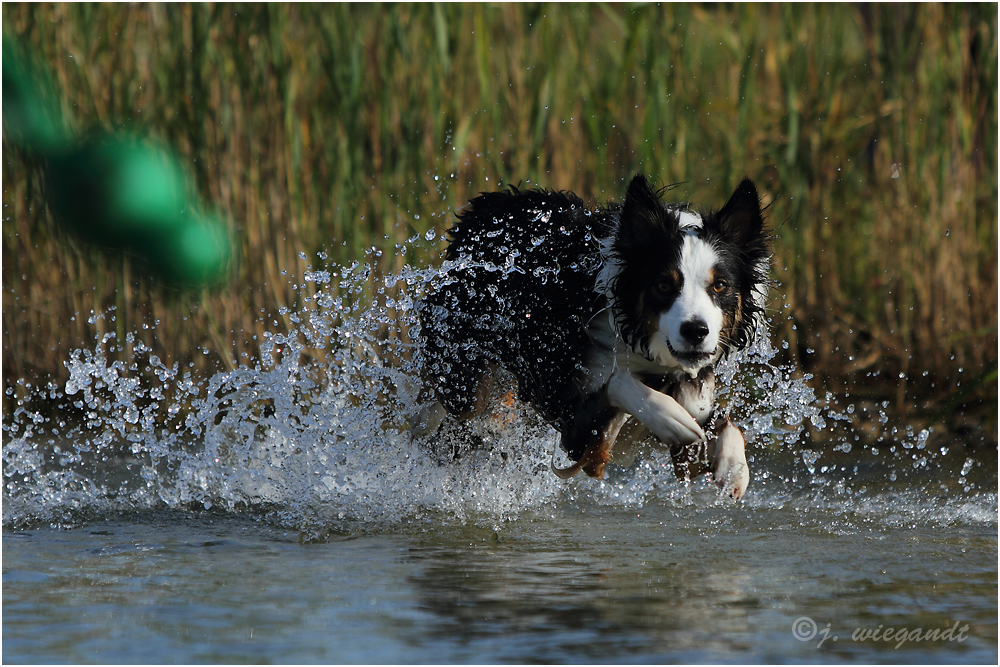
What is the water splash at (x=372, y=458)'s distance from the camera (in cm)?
434

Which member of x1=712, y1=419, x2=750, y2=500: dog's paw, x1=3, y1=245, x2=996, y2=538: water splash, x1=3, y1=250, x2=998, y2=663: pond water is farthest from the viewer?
x1=3, y1=245, x2=996, y2=538: water splash

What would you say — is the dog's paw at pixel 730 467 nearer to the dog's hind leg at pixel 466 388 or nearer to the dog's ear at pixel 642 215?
the dog's ear at pixel 642 215

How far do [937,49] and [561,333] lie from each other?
281cm

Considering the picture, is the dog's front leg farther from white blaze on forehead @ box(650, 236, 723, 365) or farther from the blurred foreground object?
the blurred foreground object

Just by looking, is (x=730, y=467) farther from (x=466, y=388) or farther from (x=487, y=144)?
(x=487, y=144)

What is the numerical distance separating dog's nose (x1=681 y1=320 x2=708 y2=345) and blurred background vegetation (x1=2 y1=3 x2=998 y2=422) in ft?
7.68

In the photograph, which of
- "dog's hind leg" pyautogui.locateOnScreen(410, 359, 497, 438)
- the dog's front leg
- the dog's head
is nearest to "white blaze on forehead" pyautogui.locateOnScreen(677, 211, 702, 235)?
the dog's head

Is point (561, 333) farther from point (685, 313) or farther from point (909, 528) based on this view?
point (909, 528)

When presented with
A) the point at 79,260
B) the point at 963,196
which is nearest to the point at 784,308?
the point at 963,196

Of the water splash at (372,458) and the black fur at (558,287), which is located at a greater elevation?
the black fur at (558,287)

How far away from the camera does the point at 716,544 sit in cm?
378

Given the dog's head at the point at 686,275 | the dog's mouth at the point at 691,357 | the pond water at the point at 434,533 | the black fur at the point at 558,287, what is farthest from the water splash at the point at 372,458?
the dog's mouth at the point at 691,357

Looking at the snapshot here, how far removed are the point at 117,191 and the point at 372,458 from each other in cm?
232

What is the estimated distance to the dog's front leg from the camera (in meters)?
3.72
